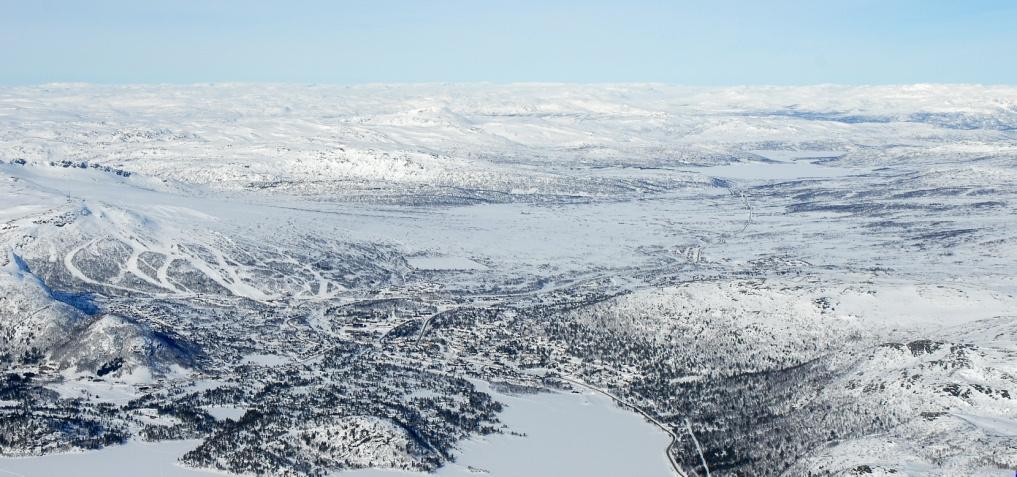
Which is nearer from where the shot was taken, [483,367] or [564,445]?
[564,445]

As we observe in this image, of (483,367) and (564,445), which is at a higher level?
(564,445)

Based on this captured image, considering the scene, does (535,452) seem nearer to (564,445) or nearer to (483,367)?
(564,445)

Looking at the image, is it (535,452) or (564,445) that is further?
(564,445)

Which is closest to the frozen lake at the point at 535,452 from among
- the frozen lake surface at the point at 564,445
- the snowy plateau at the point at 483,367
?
the frozen lake surface at the point at 564,445

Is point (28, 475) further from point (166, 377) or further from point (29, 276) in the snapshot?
point (29, 276)

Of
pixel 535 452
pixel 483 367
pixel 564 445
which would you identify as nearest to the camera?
pixel 535 452

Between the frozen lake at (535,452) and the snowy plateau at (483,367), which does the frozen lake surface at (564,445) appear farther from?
the snowy plateau at (483,367)

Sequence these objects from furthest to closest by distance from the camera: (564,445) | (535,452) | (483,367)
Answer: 1. (483,367)
2. (564,445)
3. (535,452)

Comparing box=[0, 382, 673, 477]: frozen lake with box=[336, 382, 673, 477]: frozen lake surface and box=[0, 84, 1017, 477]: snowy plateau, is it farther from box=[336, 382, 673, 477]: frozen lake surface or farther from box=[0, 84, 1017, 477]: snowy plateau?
box=[0, 84, 1017, 477]: snowy plateau

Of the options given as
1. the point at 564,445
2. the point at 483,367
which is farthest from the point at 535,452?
the point at 483,367

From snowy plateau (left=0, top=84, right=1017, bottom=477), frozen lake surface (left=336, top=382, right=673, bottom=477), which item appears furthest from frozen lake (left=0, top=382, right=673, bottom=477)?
snowy plateau (left=0, top=84, right=1017, bottom=477)

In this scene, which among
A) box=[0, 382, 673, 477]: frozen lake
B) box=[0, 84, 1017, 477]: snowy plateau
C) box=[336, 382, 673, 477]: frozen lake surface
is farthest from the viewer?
box=[336, 382, 673, 477]: frozen lake surface
